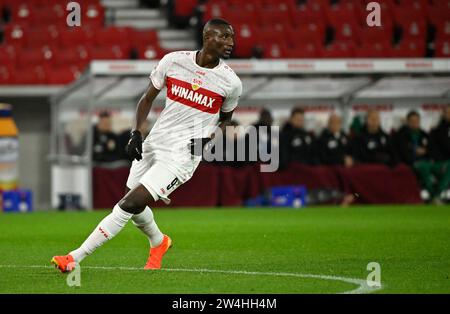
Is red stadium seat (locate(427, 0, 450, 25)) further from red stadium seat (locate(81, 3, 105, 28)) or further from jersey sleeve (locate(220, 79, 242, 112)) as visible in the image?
jersey sleeve (locate(220, 79, 242, 112))

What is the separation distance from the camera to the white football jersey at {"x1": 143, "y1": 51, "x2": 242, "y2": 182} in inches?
372

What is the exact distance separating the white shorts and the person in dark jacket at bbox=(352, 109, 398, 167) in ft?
37.7

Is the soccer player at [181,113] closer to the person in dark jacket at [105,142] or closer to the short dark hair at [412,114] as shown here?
the person in dark jacket at [105,142]

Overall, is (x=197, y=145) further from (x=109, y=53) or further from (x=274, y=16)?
(x=274, y=16)

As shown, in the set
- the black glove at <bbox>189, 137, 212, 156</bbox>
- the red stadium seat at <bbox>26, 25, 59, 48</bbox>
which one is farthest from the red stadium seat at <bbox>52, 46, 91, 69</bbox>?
the black glove at <bbox>189, 137, 212, 156</bbox>

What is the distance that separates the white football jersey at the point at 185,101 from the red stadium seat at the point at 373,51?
1448 cm

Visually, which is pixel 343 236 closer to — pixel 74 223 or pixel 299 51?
pixel 74 223

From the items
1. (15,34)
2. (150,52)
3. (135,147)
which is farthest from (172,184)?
(15,34)

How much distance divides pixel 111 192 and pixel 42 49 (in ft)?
15.9

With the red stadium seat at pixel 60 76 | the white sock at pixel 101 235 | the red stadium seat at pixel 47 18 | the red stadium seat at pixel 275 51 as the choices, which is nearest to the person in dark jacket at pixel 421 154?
the red stadium seat at pixel 275 51

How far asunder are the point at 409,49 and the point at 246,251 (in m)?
13.6

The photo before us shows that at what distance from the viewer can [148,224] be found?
31.4 feet
